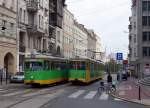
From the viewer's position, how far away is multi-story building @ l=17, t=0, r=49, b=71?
69.4 meters

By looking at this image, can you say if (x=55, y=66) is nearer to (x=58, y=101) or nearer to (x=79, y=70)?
(x=79, y=70)

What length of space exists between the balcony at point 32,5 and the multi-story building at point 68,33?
30.9 metres

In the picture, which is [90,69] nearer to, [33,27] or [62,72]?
[62,72]

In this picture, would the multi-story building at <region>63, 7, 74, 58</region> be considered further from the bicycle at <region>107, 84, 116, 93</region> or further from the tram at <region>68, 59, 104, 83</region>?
the bicycle at <region>107, 84, 116, 93</region>

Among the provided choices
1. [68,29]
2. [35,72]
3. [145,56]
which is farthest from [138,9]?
[35,72]

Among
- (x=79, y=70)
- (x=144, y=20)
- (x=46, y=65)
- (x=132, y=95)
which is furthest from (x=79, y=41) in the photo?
(x=132, y=95)

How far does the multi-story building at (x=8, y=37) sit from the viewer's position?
60809 mm

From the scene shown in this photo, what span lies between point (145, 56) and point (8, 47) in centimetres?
4847

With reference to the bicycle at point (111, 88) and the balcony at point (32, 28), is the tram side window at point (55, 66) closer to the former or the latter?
the bicycle at point (111, 88)

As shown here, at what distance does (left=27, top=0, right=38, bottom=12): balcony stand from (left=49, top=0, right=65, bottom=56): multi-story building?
609 inches

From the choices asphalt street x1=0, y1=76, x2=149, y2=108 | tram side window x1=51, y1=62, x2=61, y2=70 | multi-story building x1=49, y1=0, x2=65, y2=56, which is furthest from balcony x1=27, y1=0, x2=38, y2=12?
asphalt street x1=0, y1=76, x2=149, y2=108

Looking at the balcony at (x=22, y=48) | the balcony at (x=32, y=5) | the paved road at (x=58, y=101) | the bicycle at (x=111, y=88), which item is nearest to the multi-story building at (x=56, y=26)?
the balcony at (x=32, y=5)

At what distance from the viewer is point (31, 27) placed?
7344 centimetres

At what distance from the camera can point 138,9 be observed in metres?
107
